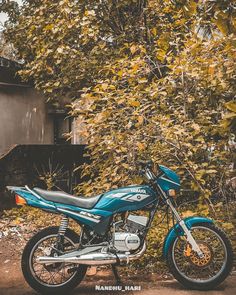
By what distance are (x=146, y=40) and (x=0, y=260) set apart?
20.7ft

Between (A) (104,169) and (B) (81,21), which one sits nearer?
(A) (104,169)

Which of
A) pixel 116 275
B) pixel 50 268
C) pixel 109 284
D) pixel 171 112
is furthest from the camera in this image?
pixel 171 112

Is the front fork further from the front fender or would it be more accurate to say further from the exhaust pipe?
the exhaust pipe

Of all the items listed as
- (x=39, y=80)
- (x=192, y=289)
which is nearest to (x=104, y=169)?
(x=192, y=289)

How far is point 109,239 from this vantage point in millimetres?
4113

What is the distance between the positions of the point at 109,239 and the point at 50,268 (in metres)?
0.75

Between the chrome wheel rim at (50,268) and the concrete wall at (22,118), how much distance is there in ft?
24.2

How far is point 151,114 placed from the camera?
6066mm

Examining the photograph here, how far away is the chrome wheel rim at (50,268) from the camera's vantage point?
4027 millimetres

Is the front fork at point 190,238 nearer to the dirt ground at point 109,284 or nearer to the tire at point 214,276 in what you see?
the tire at point 214,276

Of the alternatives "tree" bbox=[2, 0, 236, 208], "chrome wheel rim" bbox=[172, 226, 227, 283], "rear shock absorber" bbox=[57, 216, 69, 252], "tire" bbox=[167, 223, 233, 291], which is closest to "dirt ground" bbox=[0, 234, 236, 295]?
"tire" bbox=[167, 223, 233, 291]

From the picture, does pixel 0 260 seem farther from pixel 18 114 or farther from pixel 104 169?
pixel 18 114

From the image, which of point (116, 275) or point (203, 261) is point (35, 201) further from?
point (203, 261)

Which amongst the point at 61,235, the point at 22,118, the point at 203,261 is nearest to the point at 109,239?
the point at 61,235
